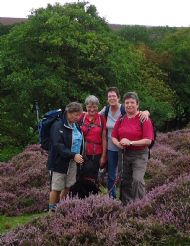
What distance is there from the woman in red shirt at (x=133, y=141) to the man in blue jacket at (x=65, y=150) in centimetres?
63

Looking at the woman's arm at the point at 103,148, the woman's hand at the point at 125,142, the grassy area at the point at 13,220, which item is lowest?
the grassy area at the point at 13,220

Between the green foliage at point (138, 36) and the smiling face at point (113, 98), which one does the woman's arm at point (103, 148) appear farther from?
the green foliage at point (138, 36)

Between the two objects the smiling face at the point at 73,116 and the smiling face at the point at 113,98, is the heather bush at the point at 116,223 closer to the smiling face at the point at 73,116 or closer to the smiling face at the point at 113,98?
the smiling face at the point at 73,116

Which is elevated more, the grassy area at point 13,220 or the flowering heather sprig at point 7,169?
the grassy area at point 13,220

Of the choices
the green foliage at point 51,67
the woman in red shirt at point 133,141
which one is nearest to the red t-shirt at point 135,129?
the woman in red shirt at point 133,141

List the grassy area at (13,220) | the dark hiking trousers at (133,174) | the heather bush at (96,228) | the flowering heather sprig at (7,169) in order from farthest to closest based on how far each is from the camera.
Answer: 1. the flowering heather sprig at (7,169)
2. the grassy area at (13,220)
3. the dark hiking trousers at (133,174)
4. the heather bush at (96,228)

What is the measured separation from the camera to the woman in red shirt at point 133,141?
23.4 feet

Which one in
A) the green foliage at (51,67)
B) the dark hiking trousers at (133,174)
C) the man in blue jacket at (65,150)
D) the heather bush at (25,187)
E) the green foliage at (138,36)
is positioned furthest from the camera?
the green foliage at (138,36)

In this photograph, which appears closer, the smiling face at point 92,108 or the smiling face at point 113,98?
the smiling face at point 92,108

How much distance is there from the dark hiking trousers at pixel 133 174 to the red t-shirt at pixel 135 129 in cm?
13

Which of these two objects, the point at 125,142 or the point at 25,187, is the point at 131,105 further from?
the point at 25,187

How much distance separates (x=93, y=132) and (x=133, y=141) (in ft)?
3.26

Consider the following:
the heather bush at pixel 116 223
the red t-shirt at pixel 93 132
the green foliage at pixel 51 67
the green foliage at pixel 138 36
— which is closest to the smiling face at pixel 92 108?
the red t-shirt at pixel 93 132

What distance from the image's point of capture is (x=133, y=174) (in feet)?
24.2
